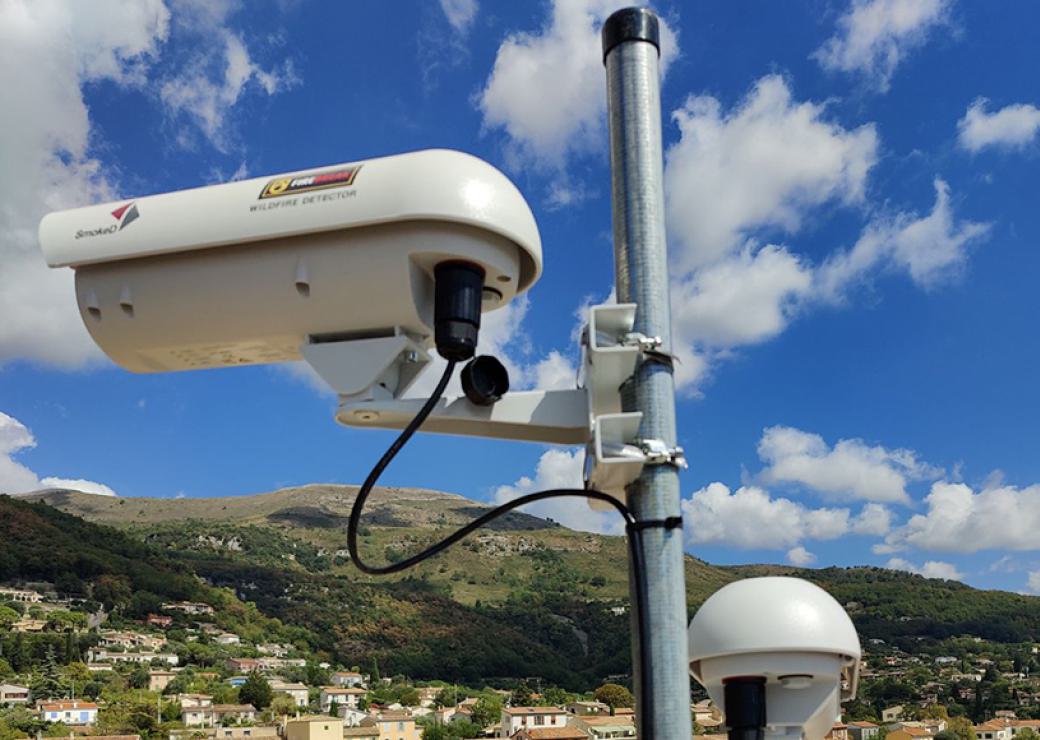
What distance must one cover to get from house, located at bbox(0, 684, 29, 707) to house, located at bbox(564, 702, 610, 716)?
29.6 metres

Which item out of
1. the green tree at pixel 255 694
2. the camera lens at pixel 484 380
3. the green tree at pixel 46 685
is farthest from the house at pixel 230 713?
the camera lens at pixel 484 380

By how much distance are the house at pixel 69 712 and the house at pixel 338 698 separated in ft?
51.7

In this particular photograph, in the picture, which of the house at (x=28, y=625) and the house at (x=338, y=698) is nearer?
the house at (x=338, y=698)

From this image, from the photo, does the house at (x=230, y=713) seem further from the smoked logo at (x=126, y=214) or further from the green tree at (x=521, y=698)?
the smoked logo at (x=126, y=214)

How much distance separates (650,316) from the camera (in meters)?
2.34

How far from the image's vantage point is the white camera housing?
7.77ft

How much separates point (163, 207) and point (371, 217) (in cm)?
56

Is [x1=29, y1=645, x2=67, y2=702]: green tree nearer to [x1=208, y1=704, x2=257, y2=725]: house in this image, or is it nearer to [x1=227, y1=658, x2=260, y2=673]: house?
[x1=208, y1=704, x2=257, y2=725]: house

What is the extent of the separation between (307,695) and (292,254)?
70381 mm

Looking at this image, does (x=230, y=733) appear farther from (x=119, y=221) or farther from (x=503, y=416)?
(x=503, y=416)

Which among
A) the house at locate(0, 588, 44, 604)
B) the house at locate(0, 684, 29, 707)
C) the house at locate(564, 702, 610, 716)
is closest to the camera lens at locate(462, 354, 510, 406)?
the house at locate(0, 684, 29, 707)

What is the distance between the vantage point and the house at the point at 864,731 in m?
55.5

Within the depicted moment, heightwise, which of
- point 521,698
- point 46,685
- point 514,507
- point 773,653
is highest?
point 514,507

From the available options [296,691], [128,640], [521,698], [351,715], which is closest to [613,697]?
[521,698]
